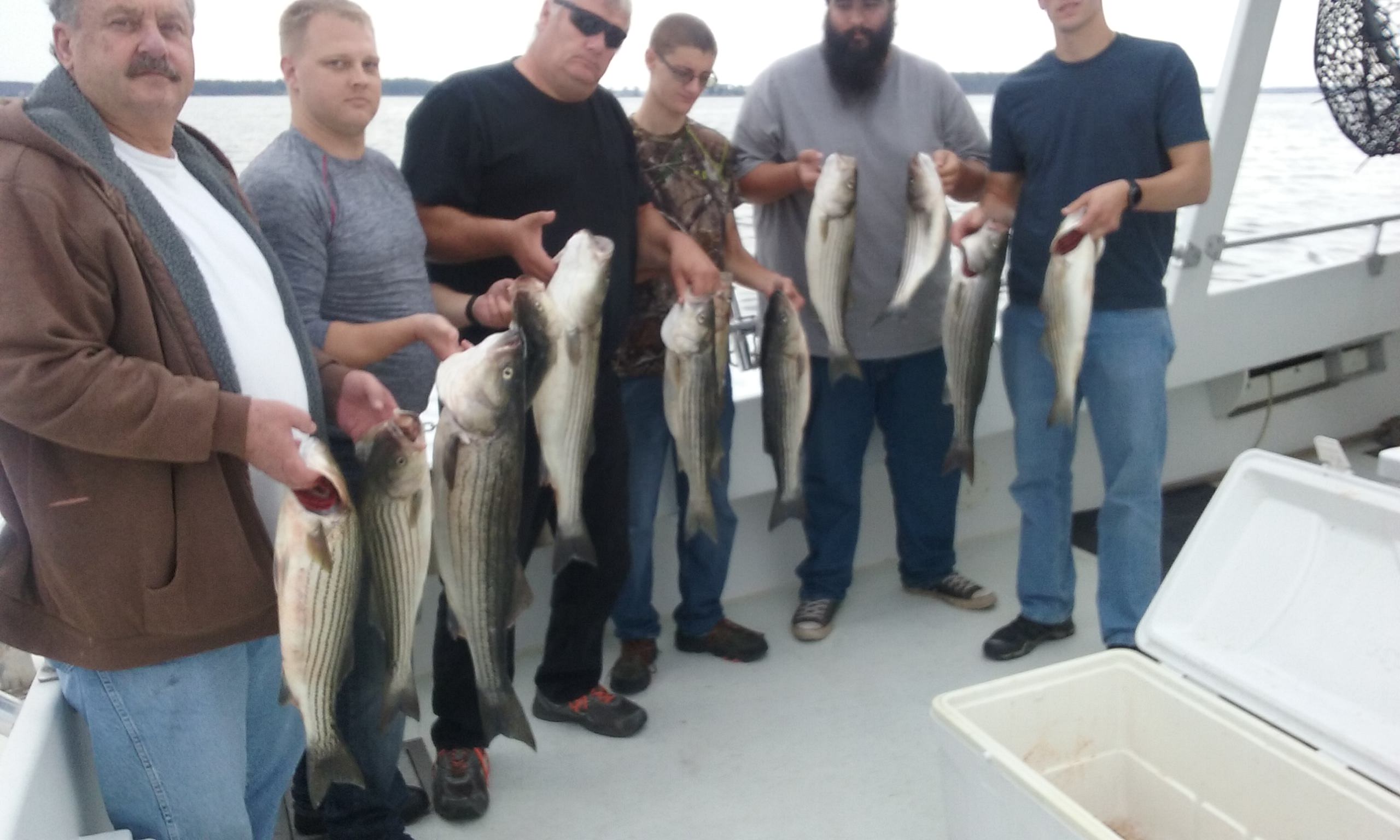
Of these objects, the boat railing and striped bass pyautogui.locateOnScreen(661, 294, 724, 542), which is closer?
striped bass pyautogui.locateOnScreen(661, 294, 724, 542)

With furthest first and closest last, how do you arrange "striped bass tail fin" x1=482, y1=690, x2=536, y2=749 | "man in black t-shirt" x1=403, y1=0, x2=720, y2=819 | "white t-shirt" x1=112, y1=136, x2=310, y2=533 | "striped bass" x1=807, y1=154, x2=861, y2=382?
"striped bass" x1=807, y1=154, x2=861, y2=382 < "man in black t-shirt" x1=403, y1=0, x2=720, y2=819 < "striped bass tail fin" x1=482, y1=690, x2=536, y2=749 < "white t-shirt" x1=112, y1=136, x2=310, y2=533

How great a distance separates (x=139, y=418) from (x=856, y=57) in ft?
8.28

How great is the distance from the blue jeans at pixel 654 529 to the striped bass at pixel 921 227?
664 millimetres

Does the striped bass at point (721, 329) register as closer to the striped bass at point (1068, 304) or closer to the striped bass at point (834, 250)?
the striped bass at point (834, 250)

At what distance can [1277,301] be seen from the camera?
4820mm

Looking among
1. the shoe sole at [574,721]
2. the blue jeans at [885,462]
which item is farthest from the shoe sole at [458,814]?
the blue jeans at [885,462]

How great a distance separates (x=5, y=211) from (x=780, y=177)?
2.23 m

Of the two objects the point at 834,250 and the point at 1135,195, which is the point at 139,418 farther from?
the point at 1135,195

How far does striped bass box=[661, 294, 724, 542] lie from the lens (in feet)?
8.41

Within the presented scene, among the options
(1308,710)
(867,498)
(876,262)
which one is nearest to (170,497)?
(1308,710)

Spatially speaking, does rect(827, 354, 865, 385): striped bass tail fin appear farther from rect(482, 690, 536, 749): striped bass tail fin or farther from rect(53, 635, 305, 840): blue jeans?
rect(53, 635, 305, 840): blue jeans

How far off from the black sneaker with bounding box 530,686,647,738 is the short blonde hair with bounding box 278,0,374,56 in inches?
76.6

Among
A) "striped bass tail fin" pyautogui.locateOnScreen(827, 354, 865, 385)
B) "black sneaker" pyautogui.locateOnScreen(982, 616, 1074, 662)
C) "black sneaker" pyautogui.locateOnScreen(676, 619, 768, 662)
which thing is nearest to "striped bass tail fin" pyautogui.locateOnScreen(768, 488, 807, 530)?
"striped bass tail fin" pyautogui.locateOnScreen(827, 354, 865, 385)

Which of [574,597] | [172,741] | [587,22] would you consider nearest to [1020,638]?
[574,597]
